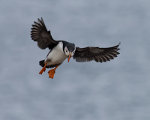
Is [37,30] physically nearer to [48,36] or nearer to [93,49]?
[48,36]

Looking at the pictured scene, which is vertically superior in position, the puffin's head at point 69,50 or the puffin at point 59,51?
the puffin at point 59,51

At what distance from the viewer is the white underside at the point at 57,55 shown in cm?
2014

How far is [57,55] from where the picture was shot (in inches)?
799

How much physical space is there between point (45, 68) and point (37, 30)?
2533 millimetres

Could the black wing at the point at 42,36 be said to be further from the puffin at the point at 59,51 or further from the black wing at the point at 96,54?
A: the black wing at the point at 96,54

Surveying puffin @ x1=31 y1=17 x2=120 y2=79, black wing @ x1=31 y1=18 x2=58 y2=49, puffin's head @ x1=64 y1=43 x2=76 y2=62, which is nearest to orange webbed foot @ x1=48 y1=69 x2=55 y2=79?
puffin @ x1=31 y1=17 x2=120 y2=79

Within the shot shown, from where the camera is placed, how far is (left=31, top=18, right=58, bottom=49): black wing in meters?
20.9

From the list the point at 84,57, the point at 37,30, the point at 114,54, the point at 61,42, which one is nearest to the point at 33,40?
the point at 37,30

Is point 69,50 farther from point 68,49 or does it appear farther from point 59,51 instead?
point 59,51

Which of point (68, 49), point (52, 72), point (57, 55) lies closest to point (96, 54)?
point (52, 72)

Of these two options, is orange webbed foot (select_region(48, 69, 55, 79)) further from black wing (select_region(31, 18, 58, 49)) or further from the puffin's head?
the puffin's head

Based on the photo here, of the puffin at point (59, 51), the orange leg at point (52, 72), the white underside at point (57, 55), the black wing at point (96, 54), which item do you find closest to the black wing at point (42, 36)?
the puffin at point (59, 51)

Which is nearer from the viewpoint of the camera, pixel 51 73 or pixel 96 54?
pixel 51 73

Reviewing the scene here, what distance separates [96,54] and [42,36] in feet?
12.8
